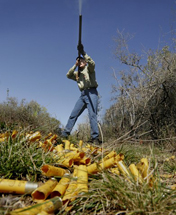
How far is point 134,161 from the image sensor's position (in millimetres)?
2914

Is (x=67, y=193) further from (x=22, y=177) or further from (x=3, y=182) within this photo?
(x=22, y=177)

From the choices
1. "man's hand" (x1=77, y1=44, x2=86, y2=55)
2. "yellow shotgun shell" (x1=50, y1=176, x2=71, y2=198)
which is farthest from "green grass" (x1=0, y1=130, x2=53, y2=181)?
"man's hand" (x1=77, y1=44, x2=86, y2=55)

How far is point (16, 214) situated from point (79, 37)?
577 centimetres

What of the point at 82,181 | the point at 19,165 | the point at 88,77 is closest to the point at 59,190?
the point at 82,181

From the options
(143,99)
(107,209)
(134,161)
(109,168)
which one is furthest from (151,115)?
(107,209)

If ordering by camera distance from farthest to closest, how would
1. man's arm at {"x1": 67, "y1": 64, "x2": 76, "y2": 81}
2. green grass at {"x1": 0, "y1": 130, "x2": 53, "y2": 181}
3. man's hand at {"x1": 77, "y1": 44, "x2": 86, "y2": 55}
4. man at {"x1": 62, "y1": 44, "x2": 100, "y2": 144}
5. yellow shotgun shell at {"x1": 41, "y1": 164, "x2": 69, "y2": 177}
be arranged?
man's arm at {"x1": 67, "y1": 64, "x2": 76, "y2": 81}
man at {"x1": 62, "y1": 44, "x2": 100, "y2": 144}
man's hand at {"x1": 77, "y1": 44, "x2": 86, "y2": 55}
green grass at {"x1": 0, "y1": 130, "x2": 53, "y2": 181}
yellow shotgun shell at {"x1": 41, "y1": 164, "x2": 69, "y2": 177}

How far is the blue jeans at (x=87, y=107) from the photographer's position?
21.3 ft

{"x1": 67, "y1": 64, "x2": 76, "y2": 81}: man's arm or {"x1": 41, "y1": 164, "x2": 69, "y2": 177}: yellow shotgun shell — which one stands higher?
{"x1": 67, "y1": 64, "x2": 76, "y2": 81}: man's arm

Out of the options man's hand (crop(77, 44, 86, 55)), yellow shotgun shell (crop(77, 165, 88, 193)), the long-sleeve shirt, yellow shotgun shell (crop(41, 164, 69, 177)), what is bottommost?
yellow shotgun shell (crop(77, 165, 88, 193))

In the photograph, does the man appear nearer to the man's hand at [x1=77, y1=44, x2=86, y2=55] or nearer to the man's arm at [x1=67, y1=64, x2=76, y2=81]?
the man's hand at [x1=77, y1=44, x2=86, y2=55]

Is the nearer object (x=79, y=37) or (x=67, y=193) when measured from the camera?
(x=67, y=193)

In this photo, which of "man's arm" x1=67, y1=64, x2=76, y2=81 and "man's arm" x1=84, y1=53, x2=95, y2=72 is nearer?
"man's arm" x1=84, y1=53, x2=95, y2=72

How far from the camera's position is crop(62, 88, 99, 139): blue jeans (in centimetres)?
649

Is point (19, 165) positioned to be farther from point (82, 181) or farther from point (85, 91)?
point (85, 91)
